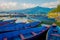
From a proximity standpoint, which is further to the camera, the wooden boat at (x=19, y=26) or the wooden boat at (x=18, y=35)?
the wooden boat at (x=19, y=26)

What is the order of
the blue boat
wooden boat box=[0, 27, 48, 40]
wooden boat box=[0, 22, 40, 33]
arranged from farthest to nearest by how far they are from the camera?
1. wooden boat box=[0, 22, 40, 33]
2. the blue boat
3. wooden boat box=[0, 27, 48, 40]

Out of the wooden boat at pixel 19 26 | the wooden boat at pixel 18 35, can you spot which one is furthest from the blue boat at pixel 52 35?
the wooden boat at pixel 19 26

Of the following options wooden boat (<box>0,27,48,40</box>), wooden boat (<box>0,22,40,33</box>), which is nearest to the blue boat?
wooden boat (<box>0,27,48,40</box>)

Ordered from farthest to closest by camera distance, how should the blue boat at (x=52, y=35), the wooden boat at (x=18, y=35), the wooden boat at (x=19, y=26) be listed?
the wooden boat at (x=19, y=26) → the blue boat at (x=52, y=35) → the wooden boat at (x=18, y=35)

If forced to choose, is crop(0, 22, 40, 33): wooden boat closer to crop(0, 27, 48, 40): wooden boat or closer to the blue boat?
crop(0, 27, 48, 40): wooden boat

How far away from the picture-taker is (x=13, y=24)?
3299 mm

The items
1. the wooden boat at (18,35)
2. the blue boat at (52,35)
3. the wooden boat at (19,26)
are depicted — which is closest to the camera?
the wooden boat at (18,35)

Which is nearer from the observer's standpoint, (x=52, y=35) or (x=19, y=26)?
(x=52, y=35)

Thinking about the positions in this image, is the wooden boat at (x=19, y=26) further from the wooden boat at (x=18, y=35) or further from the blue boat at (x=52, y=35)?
the blue boat at (x=52, y=35)

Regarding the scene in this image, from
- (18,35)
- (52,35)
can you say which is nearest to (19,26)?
(18,35)

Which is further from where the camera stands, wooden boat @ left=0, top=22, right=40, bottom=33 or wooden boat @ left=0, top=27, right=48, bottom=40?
wooden boat @ left=0, top=22, right=40, bottom=33

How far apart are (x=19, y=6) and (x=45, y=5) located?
0.61 meters

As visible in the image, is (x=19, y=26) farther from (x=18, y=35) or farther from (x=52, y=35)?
(x=52, y=35)

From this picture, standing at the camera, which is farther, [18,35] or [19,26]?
[19,26]
